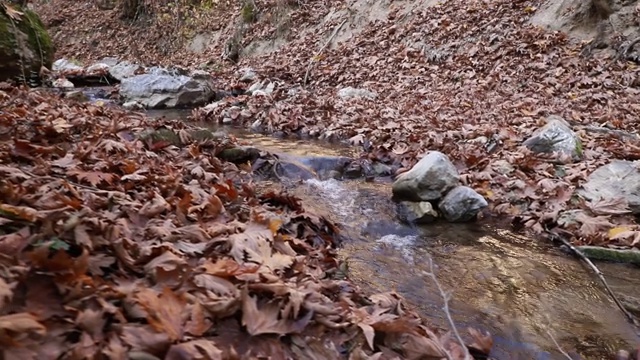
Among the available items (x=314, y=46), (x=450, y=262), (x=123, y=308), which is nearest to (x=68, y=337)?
(x=123, y=308)

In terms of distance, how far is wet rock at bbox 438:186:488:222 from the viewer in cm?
495

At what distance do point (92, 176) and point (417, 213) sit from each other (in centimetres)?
313

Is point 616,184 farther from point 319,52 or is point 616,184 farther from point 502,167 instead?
point 319,52

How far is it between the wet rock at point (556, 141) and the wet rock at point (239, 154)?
349cm

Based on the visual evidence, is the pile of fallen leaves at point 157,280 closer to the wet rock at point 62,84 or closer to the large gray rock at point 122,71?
the wet rock at point 62,84

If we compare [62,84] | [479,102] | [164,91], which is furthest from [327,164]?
[62,84]

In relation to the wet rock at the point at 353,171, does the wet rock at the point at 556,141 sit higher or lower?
higher

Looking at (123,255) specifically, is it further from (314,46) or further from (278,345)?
(314,46)

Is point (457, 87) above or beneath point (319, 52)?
beneath

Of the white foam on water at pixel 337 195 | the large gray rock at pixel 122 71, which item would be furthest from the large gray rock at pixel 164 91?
the white foam on water at pixel 337 195

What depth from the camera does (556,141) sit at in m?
5.88

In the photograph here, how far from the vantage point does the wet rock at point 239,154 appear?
5.87 meters

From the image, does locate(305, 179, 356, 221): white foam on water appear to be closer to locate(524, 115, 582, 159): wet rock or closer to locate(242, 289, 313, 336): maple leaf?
locate(524, 115, 582, 159): wet rock

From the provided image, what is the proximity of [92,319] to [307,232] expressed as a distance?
2.20m
